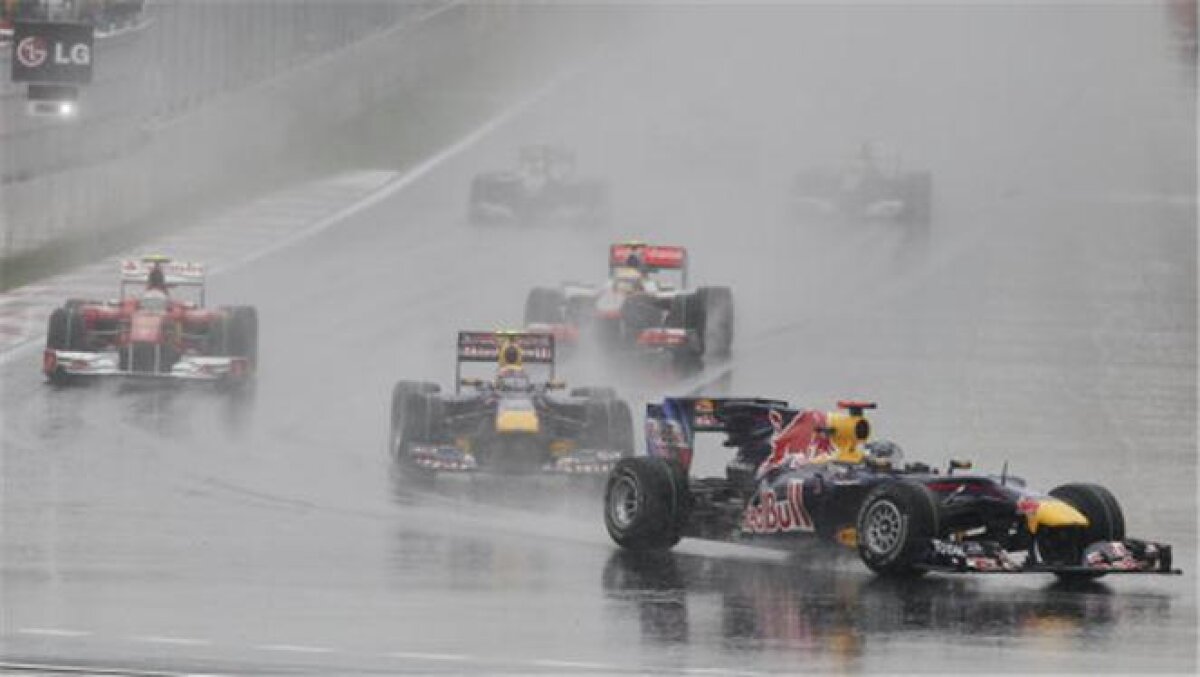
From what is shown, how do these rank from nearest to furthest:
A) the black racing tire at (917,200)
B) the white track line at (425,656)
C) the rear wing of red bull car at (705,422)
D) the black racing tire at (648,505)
Answer: the white track line at (425,656)
the black racing tire at (648,505)
the rear wing of red bull car at (705,422)
the black racing tire at (917,200)

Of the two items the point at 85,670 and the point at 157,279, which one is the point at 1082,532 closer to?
the point at 85,670

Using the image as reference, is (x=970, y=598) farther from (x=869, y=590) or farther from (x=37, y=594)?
(x=37, y=594)

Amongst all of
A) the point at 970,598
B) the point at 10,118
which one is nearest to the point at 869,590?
the point at 970,598

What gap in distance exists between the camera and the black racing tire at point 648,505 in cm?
2450

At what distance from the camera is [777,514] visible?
24047 mm

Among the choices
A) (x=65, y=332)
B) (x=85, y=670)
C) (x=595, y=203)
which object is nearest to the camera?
(x=85, y=670)

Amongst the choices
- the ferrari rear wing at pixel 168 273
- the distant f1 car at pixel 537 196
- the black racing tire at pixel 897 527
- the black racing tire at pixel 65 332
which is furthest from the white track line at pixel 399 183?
the black racing tire at pixel 897 527

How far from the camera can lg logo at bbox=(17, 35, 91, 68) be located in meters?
49.9

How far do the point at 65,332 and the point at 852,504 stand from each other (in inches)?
669

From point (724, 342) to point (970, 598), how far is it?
884 inches

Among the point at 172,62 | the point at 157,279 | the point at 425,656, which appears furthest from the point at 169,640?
the point at 172,62

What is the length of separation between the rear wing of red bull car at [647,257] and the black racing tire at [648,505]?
61.1ft

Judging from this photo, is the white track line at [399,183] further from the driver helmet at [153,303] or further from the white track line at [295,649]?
the white track line at [295,649]

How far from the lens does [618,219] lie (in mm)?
63531
